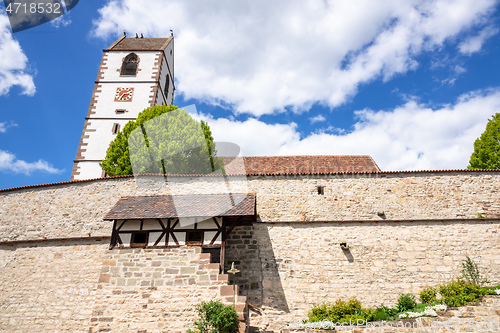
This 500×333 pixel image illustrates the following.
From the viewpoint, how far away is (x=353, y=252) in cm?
1189

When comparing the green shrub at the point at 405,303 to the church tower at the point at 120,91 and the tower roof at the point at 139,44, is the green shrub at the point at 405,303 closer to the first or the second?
the church tower at the point at 120,91

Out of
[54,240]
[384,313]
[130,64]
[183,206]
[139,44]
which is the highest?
[139,44]

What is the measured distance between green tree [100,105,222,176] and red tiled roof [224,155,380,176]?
2040 millimetres

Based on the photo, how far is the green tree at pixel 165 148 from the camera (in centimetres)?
1503

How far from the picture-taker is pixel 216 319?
8.46m

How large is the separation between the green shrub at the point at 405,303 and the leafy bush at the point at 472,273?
7.18 ft

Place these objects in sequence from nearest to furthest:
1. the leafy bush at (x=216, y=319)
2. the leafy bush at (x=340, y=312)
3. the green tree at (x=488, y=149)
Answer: the leafy bush at (x=216, y=319) → the leafy bush at (x=340, y=312) → the green tree at (x=488, y=149)

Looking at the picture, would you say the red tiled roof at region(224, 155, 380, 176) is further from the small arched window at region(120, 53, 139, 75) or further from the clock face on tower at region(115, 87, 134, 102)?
the small arched window at region(120, 53, 139, 75)

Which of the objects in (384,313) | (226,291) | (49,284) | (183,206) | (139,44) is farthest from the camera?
(139,44)

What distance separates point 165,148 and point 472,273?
13203 millimetres

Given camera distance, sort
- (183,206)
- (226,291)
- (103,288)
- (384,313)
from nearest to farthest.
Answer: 1. (226,291)
2. (103,288)
3. (384,313)
4. (183,206)

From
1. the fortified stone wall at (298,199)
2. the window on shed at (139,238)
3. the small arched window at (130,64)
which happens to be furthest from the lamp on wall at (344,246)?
the small arched window at (130,64)

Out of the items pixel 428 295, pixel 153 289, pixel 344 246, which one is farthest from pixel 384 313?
pixel 153 289

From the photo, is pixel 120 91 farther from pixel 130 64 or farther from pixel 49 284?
pixel 49 284
